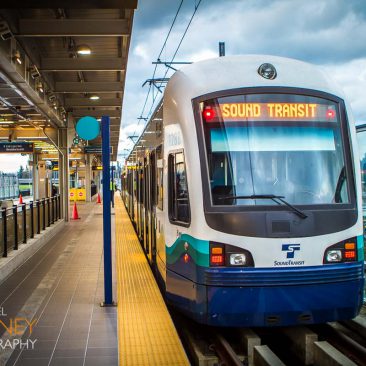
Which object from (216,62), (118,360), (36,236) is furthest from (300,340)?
(36,236)

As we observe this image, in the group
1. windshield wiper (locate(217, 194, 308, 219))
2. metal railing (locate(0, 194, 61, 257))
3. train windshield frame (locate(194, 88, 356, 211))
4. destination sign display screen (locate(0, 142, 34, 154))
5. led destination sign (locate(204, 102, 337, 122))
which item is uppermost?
destination sign display screen (locate(0, 142, 34, 154))

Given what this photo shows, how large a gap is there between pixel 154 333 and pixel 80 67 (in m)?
7.55

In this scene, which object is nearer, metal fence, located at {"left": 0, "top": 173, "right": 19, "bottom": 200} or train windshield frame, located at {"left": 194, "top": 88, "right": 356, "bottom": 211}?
train windshield frame, located at {"left": 194, "top": 88, "right": 356, "bottom": 211}

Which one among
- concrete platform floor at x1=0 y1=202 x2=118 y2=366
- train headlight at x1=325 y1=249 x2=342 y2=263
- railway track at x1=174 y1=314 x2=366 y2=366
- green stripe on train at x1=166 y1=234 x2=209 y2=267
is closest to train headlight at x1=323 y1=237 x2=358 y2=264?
train headlight at x1=325 y1=249 x2=342 y2=263

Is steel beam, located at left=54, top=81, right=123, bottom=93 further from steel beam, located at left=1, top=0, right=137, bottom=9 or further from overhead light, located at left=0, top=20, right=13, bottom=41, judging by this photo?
steel beam, located at left=1, top=0, right=137, bottom=9

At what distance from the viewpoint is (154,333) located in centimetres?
568

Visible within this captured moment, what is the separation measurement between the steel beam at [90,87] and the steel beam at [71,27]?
4789 mm

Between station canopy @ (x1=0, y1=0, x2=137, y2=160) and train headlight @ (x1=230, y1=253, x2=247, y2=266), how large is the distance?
3.27m

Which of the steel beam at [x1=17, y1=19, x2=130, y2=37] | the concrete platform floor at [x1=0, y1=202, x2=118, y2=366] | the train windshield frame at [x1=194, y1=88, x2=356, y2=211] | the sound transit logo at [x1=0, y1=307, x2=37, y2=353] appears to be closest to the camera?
the concrete platform floor at [x1=0, y1=202, x2=118, y2=366]

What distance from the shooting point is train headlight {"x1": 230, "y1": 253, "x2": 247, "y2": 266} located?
5.07 meters

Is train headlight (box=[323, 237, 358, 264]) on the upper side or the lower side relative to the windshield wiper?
lower

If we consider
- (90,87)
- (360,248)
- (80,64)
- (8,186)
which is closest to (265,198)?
(360,248)

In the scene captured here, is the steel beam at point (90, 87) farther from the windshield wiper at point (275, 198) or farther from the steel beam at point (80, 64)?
the windshield wiper at point (275, 198)

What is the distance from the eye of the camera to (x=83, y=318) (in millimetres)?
6418
